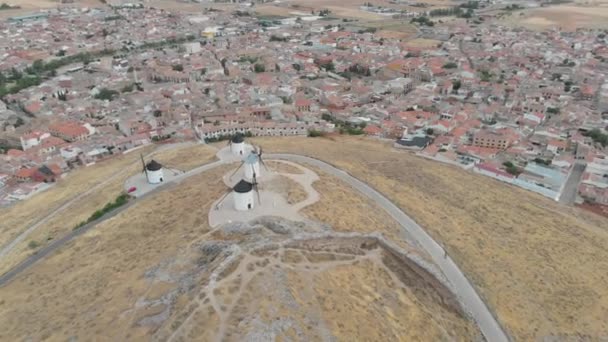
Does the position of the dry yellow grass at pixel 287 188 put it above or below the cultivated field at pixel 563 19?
above

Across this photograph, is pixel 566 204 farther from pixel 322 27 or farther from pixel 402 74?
pixel 322 27

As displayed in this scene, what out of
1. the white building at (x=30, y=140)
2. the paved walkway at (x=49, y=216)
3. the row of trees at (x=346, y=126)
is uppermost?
the paved walkway at (x=49, y=216)

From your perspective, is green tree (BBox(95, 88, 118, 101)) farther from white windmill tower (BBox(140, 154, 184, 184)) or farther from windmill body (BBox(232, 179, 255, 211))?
windmill body (BBox(232, 179, 255, 211))

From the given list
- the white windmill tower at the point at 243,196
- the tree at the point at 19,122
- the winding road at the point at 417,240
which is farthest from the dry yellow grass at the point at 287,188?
the tree at the point at 19,122

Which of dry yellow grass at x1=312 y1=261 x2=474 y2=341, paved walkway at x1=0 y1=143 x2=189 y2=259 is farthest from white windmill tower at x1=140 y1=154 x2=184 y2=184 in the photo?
dry yellow grass at x1=312 y1=261 x2=474 y2=341

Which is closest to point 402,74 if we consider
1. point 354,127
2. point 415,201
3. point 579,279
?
point 354,127

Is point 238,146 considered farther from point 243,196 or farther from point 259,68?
point 259,68

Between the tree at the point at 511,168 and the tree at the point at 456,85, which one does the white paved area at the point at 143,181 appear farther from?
the tree at the point at 456,85
